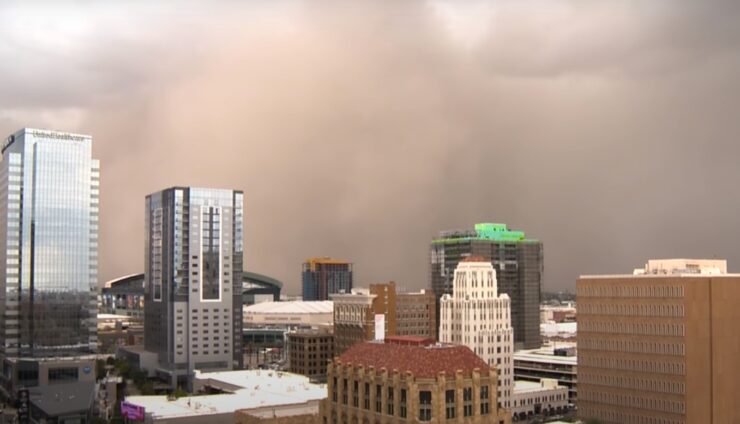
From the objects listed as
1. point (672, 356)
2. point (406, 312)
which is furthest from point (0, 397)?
point (672, 356)

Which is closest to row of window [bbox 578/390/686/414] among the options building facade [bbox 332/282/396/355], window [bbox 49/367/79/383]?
building facade [bbox 332/282/396/355]

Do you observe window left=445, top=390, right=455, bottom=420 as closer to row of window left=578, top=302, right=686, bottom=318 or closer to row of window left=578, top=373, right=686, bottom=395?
row of window left=578, top=373, right=686, bottom=395

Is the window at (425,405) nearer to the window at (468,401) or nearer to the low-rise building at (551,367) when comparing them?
the window at (468,401)

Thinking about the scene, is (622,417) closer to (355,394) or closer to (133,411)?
(355,394)

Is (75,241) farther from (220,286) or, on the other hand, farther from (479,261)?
(479,261)

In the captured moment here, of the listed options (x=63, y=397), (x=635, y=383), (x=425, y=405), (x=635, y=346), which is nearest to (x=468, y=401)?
(x=425, y=405)

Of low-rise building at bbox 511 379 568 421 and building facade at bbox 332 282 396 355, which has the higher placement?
building facade at bbox 332 282 396 355
